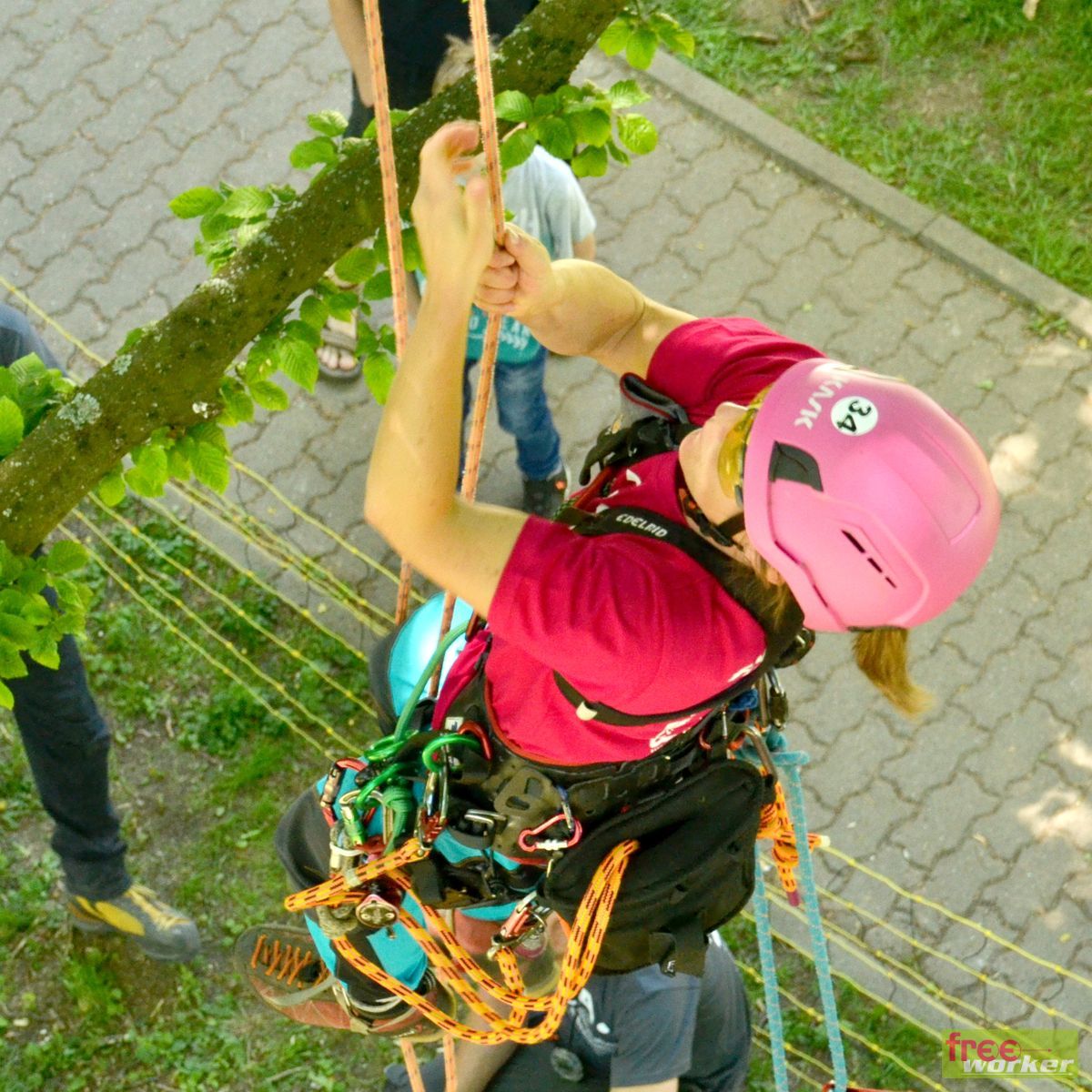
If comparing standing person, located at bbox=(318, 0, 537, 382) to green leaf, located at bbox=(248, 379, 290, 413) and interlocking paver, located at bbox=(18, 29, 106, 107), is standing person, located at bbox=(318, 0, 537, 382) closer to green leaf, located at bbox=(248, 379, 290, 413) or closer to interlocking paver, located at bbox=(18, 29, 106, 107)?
green leaf, located at bbox=(248, 379, 290, 413)

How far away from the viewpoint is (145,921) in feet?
14.4

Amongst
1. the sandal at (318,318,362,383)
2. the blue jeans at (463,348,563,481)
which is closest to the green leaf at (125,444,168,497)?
the blue jeans at (463,348,563,481)

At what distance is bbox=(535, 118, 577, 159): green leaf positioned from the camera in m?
2.47

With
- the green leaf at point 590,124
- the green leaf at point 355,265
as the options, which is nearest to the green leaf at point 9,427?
the green leaf at point 355,265

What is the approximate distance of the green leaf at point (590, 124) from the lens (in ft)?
8.21

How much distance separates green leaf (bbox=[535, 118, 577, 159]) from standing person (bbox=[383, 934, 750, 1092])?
2.19 metres

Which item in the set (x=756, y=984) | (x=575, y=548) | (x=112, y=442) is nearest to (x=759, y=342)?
(x=575, y=548)

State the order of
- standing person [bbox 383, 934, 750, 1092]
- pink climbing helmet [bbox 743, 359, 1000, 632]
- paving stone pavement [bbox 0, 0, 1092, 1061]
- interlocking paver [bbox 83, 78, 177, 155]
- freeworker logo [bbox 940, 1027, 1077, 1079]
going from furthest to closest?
interlocking paver [bbox 83, 78, 177, 155]
paving stone pavement [bbox 0, 0, 1092, 1061]
freeworker logo [bbox 940, 1027, 1077, 1079]
standing person [bbox 383, 934, 750, 1092]
pink climbing helmet [bbox 743, 359, 1000, 632]

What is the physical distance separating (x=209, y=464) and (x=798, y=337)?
3794 millimetres

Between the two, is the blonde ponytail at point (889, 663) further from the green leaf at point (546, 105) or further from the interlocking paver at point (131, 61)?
the interlocking paver at point (131, 61)

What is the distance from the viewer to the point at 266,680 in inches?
197

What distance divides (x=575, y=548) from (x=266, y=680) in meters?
3.17

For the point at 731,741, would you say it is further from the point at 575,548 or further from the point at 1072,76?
the point at 1072,76

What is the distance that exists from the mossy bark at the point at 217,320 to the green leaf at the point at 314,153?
8 centimetres
